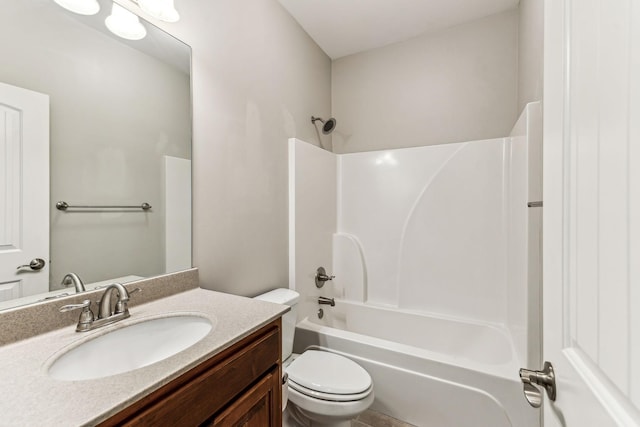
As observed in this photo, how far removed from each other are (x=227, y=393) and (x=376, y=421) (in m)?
1.27

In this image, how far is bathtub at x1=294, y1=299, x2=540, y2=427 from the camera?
1374 millimetres

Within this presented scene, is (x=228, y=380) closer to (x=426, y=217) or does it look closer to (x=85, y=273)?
(x=85, y=273)

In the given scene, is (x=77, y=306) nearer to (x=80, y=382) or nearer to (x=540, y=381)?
(x=80, y=382)

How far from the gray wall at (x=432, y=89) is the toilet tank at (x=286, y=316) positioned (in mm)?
1604

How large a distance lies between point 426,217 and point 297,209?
106 cm

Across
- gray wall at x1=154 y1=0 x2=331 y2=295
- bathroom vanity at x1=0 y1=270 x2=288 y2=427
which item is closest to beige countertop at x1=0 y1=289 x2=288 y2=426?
bathroom vanity at x1=0 y1=270 x2=288 y2=427

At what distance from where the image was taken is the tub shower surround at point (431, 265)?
4.64 feet

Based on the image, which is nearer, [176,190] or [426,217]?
[176,190]

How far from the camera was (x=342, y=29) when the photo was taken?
223 centimetres

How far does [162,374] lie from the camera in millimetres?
625

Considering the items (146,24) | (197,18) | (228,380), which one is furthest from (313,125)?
(228,380)

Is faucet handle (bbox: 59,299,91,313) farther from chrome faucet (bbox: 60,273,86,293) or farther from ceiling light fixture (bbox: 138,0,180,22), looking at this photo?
ceiling light fixture (bbox: 138,0,180,22)
